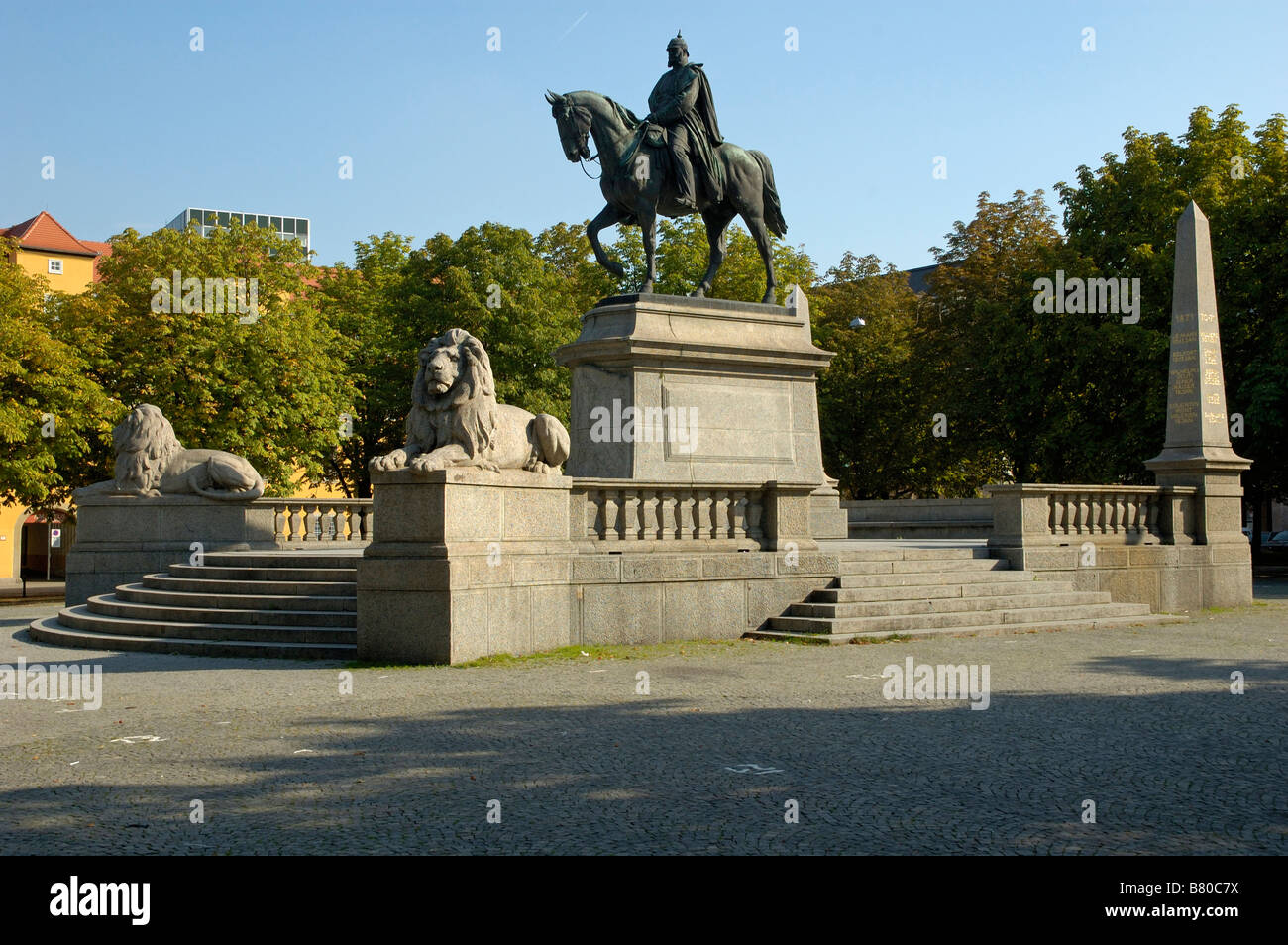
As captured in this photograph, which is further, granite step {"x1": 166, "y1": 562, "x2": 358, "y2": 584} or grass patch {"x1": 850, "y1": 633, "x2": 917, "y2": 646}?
granite step {"x1": 166, "y1": 562, "x2": 358, "y2": 584}

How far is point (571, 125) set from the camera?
62.4 feet

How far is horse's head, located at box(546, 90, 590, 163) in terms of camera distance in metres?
19.0

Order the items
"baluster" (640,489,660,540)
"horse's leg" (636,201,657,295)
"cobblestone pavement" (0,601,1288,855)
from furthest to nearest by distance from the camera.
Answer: "horse's leg" (636,201,657,295) → "baluster" (640,489,660,540) → "cobblestone pavement" (0,601,1288,855)

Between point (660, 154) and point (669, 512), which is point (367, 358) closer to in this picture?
point (660, 154)

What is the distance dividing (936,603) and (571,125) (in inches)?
364

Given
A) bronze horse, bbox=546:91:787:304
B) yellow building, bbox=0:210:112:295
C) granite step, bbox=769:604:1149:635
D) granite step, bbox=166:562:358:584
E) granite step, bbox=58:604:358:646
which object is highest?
yellow building, bbox=0:210:112:295

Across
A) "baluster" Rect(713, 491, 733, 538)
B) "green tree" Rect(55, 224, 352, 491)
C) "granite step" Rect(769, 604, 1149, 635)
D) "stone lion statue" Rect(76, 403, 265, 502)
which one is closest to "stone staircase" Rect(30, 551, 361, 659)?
"stone lion statue" Rect(76, 403, 265, 502)

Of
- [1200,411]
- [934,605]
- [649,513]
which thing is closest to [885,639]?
[934,605]

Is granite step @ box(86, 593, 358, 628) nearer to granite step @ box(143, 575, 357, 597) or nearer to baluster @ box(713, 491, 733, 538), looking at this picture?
granite step @ box(143, 575, 357, 597)

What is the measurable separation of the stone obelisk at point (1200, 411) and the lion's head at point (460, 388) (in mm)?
13329

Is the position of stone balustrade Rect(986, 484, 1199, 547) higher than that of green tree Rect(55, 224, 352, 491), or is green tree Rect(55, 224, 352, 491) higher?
green tree Rect(55, 224, 352, 491)

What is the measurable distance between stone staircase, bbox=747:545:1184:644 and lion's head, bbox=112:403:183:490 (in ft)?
34.4

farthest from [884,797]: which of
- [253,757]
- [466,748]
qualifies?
[253,757]

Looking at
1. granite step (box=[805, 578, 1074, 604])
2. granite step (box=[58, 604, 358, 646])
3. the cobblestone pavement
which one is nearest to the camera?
the cobblestone pavement
